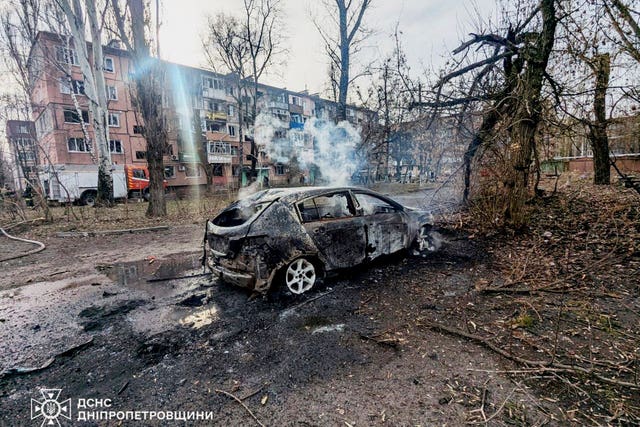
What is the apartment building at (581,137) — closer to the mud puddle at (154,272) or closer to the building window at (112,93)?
the mud puddle at (154,272)

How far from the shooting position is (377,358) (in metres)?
2.73

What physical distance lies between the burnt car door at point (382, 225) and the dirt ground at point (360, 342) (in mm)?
371

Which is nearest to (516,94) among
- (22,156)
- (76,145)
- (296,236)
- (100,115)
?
(296,236)

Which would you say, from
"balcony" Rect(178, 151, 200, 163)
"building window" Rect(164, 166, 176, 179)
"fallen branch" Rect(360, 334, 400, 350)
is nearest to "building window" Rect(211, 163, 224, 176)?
"balcony" Rect(178, 151, 200, 163)

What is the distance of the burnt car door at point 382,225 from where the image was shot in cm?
484

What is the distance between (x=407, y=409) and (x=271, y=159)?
39.1 metres

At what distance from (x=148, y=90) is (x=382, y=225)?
417 inches

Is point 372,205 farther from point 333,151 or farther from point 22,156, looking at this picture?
point 22,156

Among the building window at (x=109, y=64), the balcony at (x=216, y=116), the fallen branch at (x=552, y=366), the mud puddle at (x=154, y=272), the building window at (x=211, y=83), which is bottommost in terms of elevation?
the fallen branch at (x=552, y=366)

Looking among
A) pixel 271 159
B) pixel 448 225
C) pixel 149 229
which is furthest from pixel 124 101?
pixel 448 225

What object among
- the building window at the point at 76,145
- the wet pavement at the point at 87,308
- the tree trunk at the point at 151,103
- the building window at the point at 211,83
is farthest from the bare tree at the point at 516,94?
the building window at the point at 211,83

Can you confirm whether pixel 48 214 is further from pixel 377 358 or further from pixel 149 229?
pixel 377 358

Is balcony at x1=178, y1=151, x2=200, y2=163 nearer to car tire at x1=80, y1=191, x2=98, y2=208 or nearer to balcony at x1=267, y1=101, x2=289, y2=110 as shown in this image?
car tire at x1=80, y1=191, x2=98, y2=208

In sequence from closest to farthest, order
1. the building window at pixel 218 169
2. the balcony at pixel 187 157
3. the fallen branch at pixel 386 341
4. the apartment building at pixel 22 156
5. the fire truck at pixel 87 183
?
the fallen branch at pixel 386 341
the apartment building at pixel 22 156
the fire truck at pixel 87 183
the balcony at pixel 187 157
the building window at pixel 218 169
